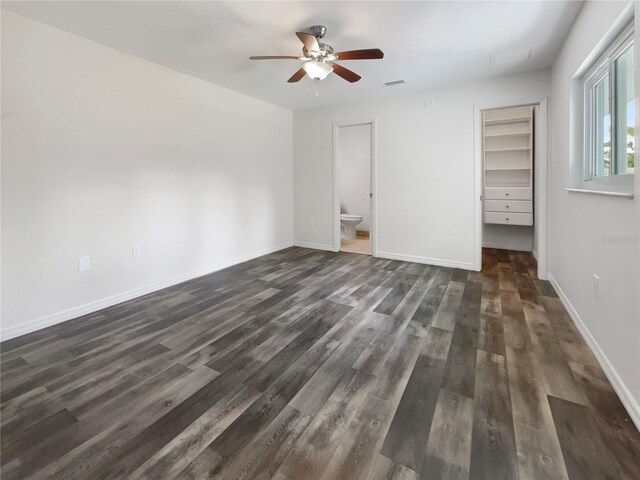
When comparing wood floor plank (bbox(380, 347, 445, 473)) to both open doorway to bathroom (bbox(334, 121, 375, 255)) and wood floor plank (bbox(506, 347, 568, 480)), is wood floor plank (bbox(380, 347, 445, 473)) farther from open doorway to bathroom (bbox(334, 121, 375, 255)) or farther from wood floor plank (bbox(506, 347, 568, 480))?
open doorway to bathroom (bbox(334, 121, 375, 255))

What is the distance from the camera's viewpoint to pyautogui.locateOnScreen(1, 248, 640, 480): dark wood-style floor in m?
1.24

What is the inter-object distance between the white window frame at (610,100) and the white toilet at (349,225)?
3769mm

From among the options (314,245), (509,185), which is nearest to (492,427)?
(314,245)

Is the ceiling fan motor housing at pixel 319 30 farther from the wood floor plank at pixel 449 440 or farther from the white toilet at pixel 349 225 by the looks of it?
the white toilet at pixel 349 225

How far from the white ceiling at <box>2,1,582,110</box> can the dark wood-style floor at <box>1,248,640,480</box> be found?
7.74 ft

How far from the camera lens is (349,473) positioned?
119 centimetres

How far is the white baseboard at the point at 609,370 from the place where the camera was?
142 centimetres

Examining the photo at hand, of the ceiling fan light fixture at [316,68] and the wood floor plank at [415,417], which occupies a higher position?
the ceiling fan light fixture at [316,68]

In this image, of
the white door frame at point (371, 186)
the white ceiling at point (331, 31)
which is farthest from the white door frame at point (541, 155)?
A: the white door frame at point (371, 186)

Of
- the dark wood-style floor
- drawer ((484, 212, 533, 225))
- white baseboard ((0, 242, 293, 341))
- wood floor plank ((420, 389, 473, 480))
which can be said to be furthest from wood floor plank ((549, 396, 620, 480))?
drawer ((484, 212, 533, 225))

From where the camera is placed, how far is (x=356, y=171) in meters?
6.90

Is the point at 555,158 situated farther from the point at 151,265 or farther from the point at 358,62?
the point at 151,265

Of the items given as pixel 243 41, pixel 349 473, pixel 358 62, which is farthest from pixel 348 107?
pixel 349 473

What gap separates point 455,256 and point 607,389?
257 cm
